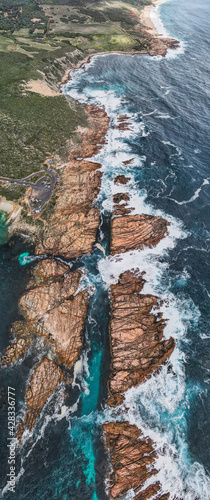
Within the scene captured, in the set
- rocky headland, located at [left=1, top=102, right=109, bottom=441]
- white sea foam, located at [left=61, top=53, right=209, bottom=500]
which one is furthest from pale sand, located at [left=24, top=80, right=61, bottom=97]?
white sea foam, located at [left=61, top=53, right=209, bottom=500]

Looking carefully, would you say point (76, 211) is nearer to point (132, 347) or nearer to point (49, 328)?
point (49, 328)

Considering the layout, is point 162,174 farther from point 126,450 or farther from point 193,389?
point 126,450

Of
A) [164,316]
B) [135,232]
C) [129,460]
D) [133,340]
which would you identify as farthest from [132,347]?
[135,232]

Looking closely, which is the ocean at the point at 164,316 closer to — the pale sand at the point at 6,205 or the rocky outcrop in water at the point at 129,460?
the rocky outcrop in water at the point at 129,460

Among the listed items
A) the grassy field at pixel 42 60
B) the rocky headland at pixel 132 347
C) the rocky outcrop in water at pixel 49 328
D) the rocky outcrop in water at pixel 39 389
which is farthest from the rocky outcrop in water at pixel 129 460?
the grassy field at pixel 42 60

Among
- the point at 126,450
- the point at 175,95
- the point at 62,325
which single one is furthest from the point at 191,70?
the point at 126,450

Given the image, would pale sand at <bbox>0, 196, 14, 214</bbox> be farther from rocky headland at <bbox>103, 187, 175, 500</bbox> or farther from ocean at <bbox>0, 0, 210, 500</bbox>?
rocky headland at <bbox>103, 187, 175, 500</bbox>

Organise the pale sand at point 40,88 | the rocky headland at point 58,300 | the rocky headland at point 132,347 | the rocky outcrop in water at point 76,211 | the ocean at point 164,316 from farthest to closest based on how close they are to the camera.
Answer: the pale sand at point 40,88 < the rocky outcrop in water at point 76,211 < the rocky headland at point 58,300 < the ocean at point 164,316 < the rocky headland at point 132,347
